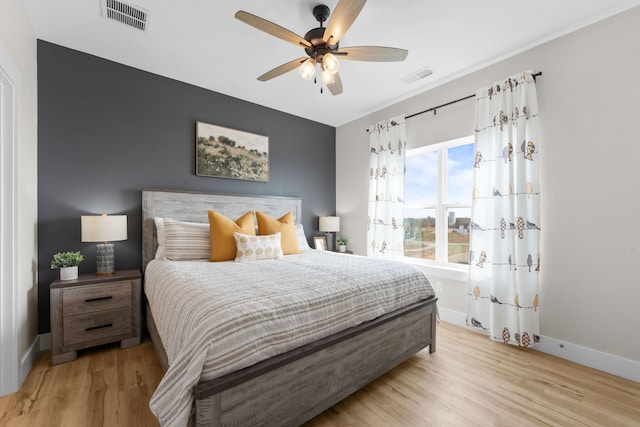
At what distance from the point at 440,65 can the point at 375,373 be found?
114 inches

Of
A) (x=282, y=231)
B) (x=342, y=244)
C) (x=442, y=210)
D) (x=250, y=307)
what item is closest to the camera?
(x=250, y=307)

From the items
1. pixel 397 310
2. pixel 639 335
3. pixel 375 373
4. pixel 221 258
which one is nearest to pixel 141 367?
pixel 221 258

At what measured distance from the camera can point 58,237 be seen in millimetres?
2510

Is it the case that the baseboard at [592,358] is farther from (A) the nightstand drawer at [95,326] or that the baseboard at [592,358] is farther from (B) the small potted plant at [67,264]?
(B) the small potted plant at [67,264]

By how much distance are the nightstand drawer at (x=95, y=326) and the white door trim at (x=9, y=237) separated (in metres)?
0.36

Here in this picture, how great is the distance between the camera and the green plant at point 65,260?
2299 millimetres

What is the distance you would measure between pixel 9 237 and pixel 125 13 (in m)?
1.80

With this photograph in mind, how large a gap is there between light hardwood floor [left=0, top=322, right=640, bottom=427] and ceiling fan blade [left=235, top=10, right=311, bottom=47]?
95.3 inches

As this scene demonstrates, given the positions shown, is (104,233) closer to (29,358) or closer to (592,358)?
(29,358)

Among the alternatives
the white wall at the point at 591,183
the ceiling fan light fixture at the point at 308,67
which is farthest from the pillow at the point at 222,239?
the white wall at the point at 591,183

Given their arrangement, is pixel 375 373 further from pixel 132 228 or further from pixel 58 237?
pixel 58 237

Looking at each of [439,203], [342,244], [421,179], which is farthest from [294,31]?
[342,244]

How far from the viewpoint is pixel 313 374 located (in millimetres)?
1509

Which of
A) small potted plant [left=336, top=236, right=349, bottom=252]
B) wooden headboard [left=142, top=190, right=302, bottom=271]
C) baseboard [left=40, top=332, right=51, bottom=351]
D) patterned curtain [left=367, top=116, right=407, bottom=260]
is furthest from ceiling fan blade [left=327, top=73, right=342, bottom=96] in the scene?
baseboard [left=40, top=332, right=51, bottom=351]
